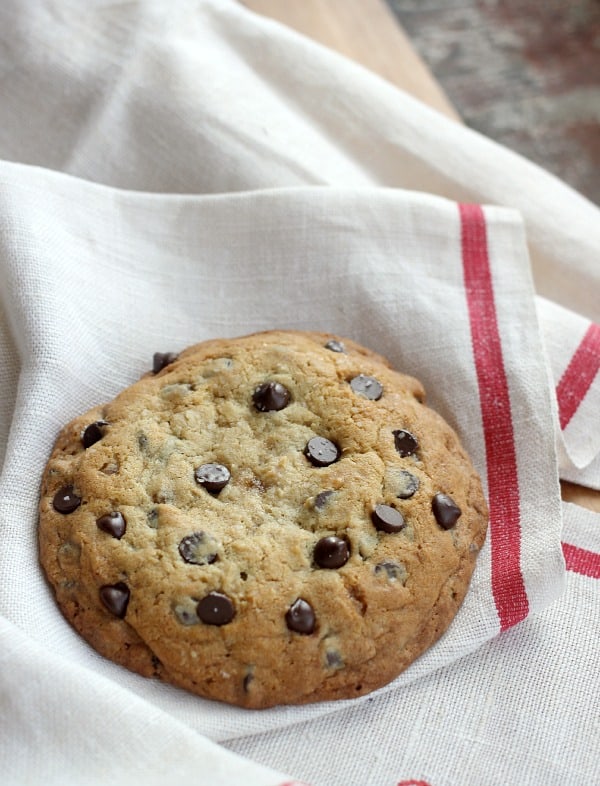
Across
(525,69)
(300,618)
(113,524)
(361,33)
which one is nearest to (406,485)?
(300,618)

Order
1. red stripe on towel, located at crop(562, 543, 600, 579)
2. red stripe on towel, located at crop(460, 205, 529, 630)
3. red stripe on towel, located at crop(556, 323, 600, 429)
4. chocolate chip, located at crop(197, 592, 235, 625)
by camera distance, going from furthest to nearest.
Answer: red stripe on towel, located at crop(556, 323, 600, 429) → red stripe on towel, located at crop(562, 543, 600, 579) → red stripe on towel, located at crop(460, 205, 529, 630) → chocolate chip, located at crop(197, 592, 235, 625)

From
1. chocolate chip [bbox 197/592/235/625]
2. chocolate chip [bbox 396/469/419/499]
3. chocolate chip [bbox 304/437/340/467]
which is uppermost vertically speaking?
chocolate chip [bbox 396/469/419/499]

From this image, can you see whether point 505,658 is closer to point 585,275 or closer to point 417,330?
point 417,330

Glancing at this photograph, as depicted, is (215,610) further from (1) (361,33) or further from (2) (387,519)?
(1) (361,33)

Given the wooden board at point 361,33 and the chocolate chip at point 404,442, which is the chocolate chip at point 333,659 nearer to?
the chocolate chip at point 404,442

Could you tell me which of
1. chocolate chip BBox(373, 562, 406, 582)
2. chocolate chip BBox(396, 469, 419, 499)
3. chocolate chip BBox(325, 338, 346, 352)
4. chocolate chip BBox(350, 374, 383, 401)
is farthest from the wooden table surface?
chocolate chip BBox(373, 562, 406, 582)

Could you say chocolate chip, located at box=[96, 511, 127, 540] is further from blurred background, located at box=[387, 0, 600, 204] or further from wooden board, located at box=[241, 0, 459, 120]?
blurred background, located at box=[387, 0, 600, 204]

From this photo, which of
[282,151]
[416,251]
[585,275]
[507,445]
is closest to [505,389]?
[507,445]
